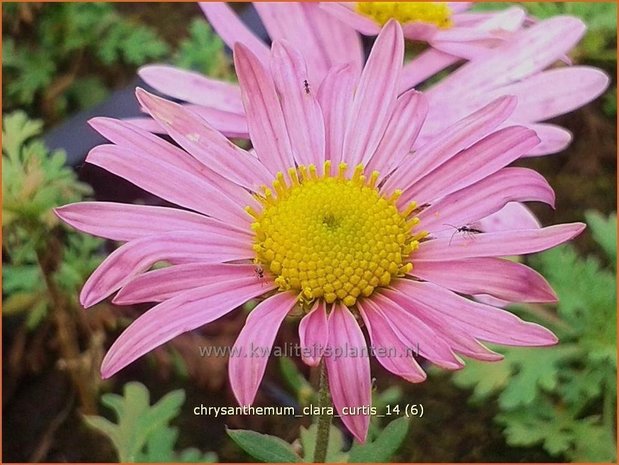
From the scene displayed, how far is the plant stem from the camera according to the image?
57cm

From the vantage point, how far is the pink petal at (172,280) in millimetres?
503

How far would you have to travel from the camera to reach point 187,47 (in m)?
1.07

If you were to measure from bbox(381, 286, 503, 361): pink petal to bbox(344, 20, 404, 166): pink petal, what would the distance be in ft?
0.39

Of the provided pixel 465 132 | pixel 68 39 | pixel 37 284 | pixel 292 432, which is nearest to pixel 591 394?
pixel 292 432

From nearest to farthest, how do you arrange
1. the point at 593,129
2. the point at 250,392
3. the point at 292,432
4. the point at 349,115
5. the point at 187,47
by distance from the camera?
the point at 250,392, the point at 349,115, the point at 292,432, the point at 187,47, the point at 593,129

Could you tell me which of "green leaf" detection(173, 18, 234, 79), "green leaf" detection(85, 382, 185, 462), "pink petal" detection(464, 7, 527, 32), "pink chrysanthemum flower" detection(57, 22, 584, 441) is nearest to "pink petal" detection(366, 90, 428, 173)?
"pink chrysanthemum flower" detection(57, 22, 584, 441)

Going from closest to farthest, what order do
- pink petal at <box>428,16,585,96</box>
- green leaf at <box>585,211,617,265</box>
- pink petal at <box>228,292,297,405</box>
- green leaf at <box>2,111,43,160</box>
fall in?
pink petal at <box>228,292,297,405</box> < pink petal at <box>428,16,585,96</box> < green leaf at <box>2,111,43,160</box> < green leaf at <box>585,211,617,265</box>

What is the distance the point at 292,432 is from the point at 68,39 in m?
0.64

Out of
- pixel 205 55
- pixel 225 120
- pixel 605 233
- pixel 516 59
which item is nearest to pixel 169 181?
pixel 225 120

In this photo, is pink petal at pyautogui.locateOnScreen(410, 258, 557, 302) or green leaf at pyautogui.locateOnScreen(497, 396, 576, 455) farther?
green leaf at pyautogui.locateOnScreen(497, 396, 576, 455)

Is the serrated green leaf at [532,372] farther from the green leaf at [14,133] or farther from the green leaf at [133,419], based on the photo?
the green leaf at [14,133]

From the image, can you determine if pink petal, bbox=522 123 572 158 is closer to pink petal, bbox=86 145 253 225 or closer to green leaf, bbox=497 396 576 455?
pink petal, bbox=86 145 253 225

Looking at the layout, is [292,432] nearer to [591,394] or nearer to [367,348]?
[367,348]

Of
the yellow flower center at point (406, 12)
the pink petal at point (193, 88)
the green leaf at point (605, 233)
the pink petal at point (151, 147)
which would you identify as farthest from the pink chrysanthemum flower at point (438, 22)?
the green leaf at point (605, 233)
